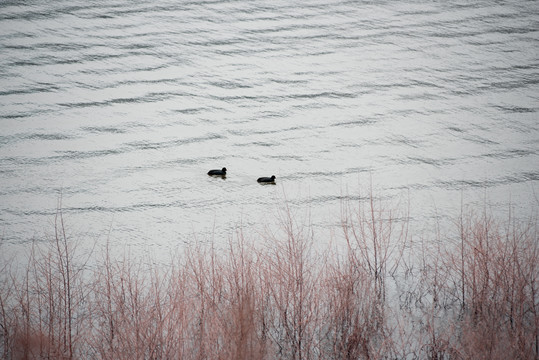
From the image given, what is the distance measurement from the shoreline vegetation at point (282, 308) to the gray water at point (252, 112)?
851 mm

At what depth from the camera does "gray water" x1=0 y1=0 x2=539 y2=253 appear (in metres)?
5.45

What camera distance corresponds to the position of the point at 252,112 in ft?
22.4

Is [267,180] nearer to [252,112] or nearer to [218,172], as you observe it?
[218,172]

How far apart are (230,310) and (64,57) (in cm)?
473

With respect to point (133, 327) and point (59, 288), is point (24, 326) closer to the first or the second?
point (59, 288)

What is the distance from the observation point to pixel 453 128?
651cm

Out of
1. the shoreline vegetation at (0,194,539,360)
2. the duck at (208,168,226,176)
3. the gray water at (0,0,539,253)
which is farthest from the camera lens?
the duck at (208,168,226,176)

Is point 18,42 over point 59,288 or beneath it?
over

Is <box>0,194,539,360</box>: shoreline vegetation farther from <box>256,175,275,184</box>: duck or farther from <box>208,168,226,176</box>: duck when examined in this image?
<box>208,168,226,176</box>: duck

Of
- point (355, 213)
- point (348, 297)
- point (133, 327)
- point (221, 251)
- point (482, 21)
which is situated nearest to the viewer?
point (133, 327)

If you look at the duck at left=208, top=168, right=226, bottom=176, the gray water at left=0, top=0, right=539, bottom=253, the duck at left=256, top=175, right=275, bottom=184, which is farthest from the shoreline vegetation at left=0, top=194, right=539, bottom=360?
the duck at left=208, top=168, right=226, bottom=176

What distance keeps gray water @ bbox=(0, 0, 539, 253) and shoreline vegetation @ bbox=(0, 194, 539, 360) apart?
85 cm

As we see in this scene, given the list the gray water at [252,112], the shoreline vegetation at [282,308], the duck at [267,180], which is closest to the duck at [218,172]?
the gray water at [252,112]

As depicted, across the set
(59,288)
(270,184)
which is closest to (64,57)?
(270,184)
